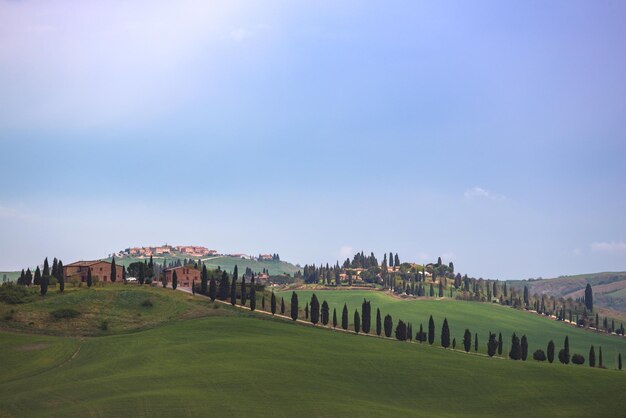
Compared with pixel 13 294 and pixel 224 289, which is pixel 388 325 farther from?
pixel 13 294

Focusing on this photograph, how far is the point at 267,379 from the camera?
3248 inches

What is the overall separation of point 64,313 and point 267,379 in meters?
55.7

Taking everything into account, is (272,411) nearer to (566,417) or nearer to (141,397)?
(141,397)

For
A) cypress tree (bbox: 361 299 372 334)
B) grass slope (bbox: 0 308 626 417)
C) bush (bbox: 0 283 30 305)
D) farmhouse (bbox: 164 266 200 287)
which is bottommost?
grass slope (bbox: 0 308 626 417)

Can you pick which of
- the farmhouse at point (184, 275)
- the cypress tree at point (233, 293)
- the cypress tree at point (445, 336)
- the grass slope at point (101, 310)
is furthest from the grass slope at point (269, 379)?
the farmhouse at point (184, 275)

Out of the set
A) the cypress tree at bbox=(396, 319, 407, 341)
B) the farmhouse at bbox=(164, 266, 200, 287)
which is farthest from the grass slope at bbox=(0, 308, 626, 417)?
the farmhouse at bbox=(164, 266, 200, 287)

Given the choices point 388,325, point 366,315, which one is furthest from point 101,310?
point 388,325

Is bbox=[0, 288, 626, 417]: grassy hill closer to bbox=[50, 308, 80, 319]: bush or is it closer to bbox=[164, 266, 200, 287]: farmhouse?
bbox=[50, 308, 80, 319]: bush

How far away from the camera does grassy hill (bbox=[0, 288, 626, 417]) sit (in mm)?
72062

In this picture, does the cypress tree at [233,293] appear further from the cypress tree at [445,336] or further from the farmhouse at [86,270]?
the cypress tree at [445,336]

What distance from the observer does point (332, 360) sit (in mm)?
99062

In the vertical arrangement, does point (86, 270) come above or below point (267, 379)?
above

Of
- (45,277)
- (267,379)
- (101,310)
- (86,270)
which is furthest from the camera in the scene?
(86,270)

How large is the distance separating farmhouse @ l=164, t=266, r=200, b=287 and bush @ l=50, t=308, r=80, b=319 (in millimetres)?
53553
